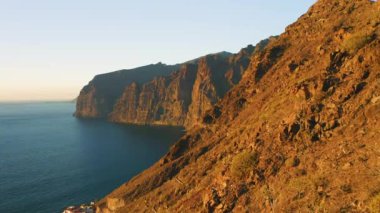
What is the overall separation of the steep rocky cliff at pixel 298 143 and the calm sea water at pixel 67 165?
37.2 m

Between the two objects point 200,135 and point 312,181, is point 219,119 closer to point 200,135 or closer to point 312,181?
point 200,135

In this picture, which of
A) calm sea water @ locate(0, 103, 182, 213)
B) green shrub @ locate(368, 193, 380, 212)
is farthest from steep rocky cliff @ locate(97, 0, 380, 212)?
calm sea water @ locate(0, 103, 182, 213)

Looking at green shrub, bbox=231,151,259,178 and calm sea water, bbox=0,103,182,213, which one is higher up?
green shrub, bbox=231,151,259,178

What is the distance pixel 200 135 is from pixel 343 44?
1094 inches

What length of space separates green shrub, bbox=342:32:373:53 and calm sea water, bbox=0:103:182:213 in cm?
6929

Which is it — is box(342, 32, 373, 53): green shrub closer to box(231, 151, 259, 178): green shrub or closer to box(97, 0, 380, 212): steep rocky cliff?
box(97, 0, 380, 212): steep rocky cliff

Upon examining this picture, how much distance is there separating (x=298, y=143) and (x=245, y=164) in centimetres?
478

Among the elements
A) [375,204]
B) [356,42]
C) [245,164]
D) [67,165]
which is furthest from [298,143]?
[67,165]

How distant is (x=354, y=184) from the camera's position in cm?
1975

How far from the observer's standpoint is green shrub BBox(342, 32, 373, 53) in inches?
1331

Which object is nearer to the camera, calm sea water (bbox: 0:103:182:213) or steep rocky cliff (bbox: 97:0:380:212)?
steep rocky cliff (bbox: 97:0:380:212)

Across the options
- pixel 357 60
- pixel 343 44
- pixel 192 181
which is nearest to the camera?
pixel 357 60

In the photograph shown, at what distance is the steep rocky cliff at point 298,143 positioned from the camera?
21516 millimetres

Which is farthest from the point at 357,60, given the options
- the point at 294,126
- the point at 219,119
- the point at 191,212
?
the point at 219,119
